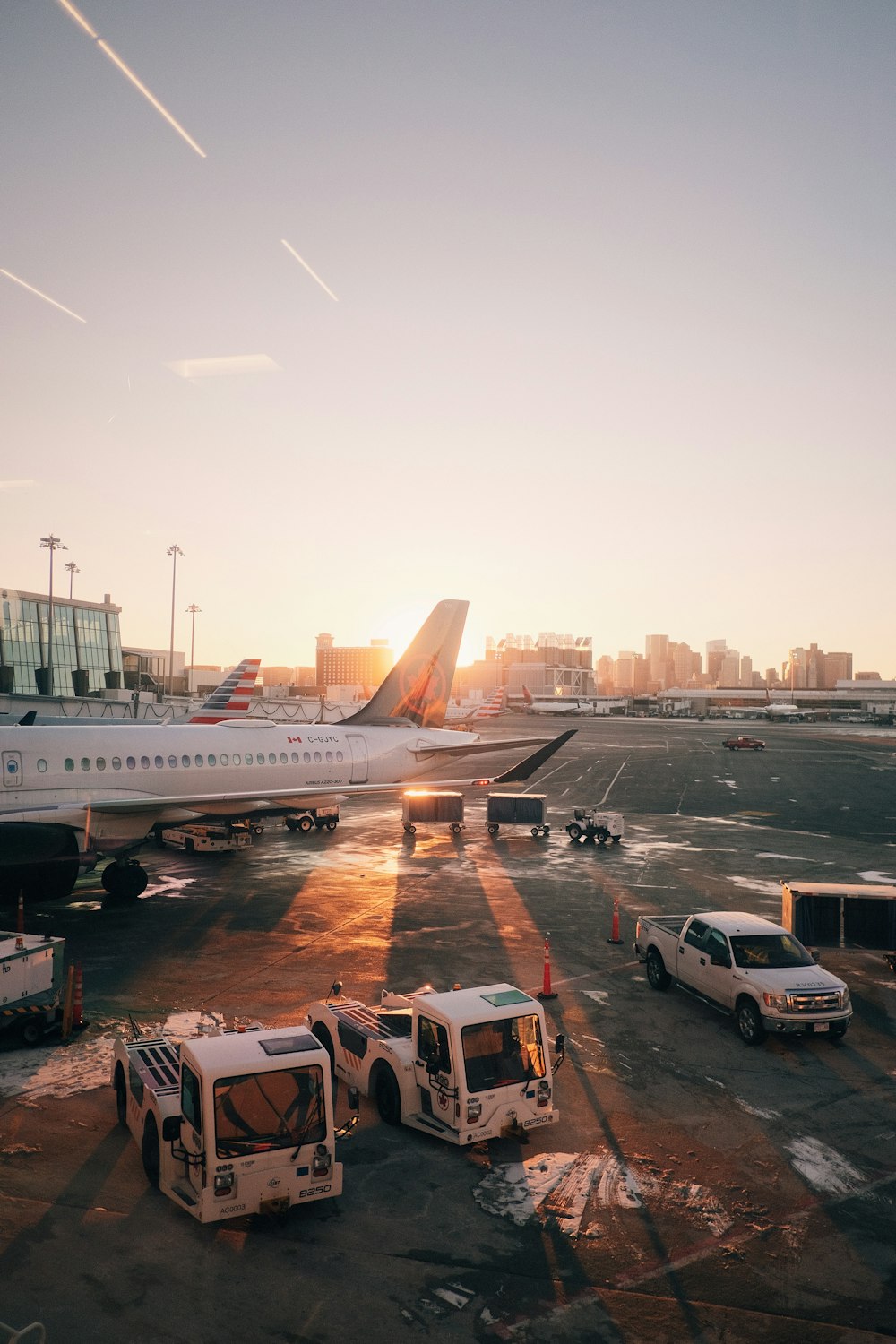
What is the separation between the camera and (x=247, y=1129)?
10727mm

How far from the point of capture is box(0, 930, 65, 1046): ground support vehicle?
1638 centimetres

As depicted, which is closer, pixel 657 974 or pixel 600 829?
pixel 657 974

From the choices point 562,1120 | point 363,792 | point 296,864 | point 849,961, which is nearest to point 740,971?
point 562,1120

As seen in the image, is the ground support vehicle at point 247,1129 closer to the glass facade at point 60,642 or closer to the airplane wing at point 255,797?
the airplane wing at point 255,797

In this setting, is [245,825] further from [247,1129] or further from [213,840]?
[247,1129]

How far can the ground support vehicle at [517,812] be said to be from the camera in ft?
140

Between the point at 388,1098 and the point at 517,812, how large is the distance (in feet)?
95.2

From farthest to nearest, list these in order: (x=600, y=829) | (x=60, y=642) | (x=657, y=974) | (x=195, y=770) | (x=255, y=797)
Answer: (x=60, y=642) → (x=600, y=829) → (x=195, y=770) → (x=255, y=797) → (x=657, y=974)

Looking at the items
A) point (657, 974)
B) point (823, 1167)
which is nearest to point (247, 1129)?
point (823, 1167)

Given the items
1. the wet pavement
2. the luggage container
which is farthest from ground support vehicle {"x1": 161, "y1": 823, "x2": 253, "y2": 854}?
the luggage container

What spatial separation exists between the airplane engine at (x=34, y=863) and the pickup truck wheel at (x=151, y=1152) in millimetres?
13445

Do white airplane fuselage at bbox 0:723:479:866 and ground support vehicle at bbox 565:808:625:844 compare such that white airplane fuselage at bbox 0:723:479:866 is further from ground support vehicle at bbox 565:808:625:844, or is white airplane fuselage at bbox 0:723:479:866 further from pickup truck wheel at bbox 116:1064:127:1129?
pickup truck wheel at bbox 116:1064:127:1129

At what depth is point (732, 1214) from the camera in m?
11.5

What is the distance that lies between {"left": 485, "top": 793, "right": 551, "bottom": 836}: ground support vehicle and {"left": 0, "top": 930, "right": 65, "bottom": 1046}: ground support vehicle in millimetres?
27020
